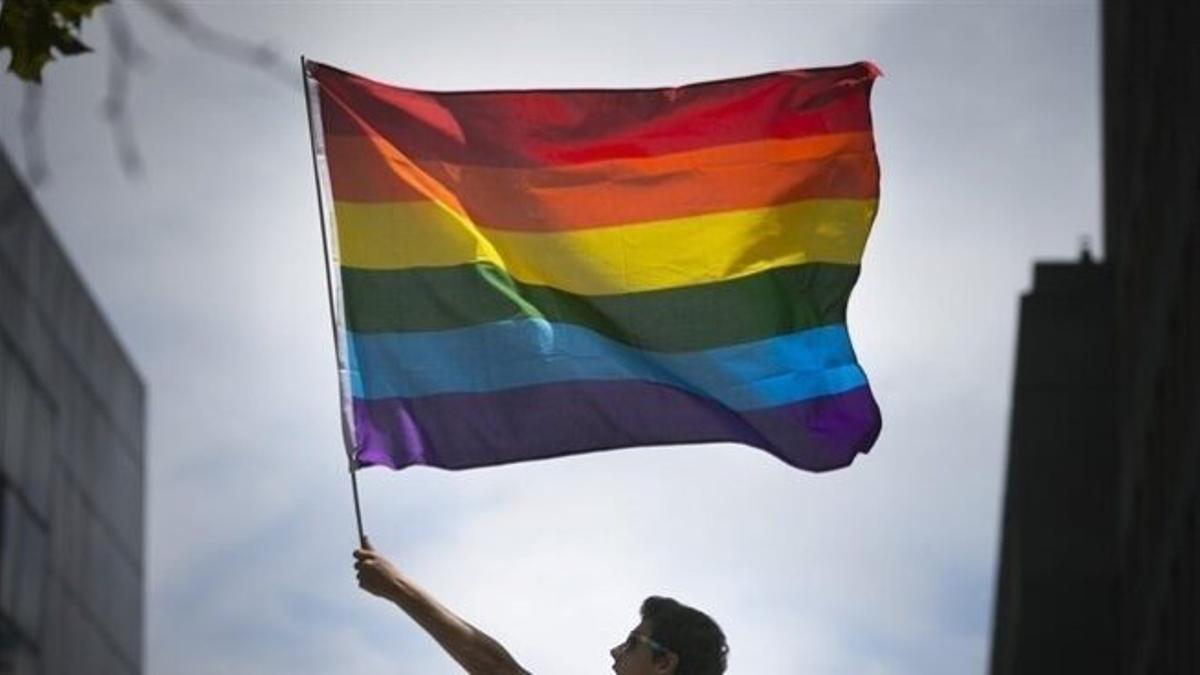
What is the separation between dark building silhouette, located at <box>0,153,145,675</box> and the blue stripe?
32.1 metres

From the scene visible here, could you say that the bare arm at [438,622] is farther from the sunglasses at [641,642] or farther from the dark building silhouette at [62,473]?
the dark building silhouette at [62,473]

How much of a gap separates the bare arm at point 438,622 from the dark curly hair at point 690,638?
0.43 metres

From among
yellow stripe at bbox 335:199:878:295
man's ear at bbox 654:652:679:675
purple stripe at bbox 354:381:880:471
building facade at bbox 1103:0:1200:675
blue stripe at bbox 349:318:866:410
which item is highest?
building facade at bbox 1103:0:1200:675

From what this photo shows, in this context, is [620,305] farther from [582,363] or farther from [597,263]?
[582,363]

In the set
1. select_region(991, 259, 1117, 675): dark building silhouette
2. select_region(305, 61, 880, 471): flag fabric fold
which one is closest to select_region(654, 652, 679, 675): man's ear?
select_region(305, 61, 880, 471): flag fabric fold

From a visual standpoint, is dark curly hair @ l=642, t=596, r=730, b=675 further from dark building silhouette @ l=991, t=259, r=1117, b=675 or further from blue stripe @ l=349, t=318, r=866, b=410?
dark building silhouette @ l=991, t=259, r=1117, b=675

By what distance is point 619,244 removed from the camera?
18328 millimetres

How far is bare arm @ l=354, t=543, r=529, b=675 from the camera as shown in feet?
42.5

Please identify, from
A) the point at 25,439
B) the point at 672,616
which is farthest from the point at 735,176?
the point at 25,439

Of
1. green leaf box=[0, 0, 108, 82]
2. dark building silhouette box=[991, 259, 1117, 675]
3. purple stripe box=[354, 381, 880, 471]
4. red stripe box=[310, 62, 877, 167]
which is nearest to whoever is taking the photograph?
green leaf box=[0, 0, 108, 82]

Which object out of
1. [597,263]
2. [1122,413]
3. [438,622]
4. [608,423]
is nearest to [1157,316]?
[1122,413]

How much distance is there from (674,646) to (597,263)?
18.1 feet

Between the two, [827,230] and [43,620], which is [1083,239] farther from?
[827,230]

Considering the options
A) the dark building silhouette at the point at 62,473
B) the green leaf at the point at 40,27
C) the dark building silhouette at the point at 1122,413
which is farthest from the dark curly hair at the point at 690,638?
the dark building silhouette at the point at 62,473
